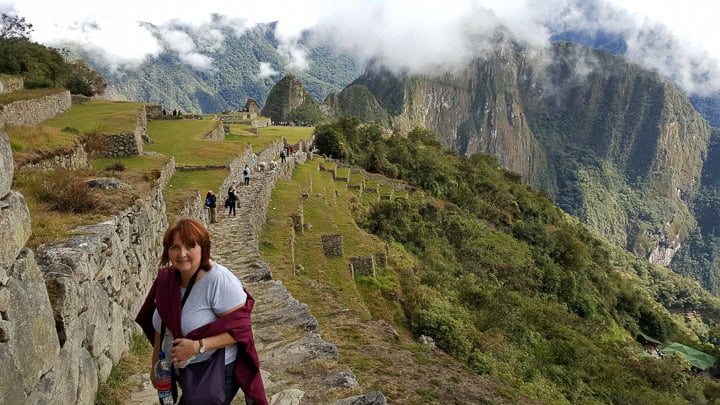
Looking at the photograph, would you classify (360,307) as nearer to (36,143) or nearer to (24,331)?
(36,143)

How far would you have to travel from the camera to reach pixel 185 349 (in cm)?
283

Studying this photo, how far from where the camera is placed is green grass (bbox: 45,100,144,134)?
16.8 meters

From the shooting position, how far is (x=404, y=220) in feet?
80.1

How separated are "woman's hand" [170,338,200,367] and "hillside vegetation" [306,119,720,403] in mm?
8570

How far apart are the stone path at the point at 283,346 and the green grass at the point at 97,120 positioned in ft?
28.2

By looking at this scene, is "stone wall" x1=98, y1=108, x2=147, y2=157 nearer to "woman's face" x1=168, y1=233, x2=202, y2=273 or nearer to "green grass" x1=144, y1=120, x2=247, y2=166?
"green grass" x1=144, y1=120, x2=247, y2=166

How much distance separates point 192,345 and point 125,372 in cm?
233

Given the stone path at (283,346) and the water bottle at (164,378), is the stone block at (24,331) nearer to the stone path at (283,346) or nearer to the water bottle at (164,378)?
the water bottle at (164,378)

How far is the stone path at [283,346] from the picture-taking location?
4922 millimetres

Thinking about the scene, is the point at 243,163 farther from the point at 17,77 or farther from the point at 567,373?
the point at 567,373

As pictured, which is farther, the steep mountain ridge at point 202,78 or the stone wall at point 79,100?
the steep mountain ridge at point 202,78

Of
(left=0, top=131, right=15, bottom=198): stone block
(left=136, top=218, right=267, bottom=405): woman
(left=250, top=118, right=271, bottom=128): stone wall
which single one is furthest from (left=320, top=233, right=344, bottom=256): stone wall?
(left=250, top=118, right=271, bottom=128): stone wall

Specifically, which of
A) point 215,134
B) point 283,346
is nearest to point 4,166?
point 283,346

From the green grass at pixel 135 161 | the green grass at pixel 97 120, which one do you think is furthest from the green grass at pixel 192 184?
the green grass at pixel 97 120
